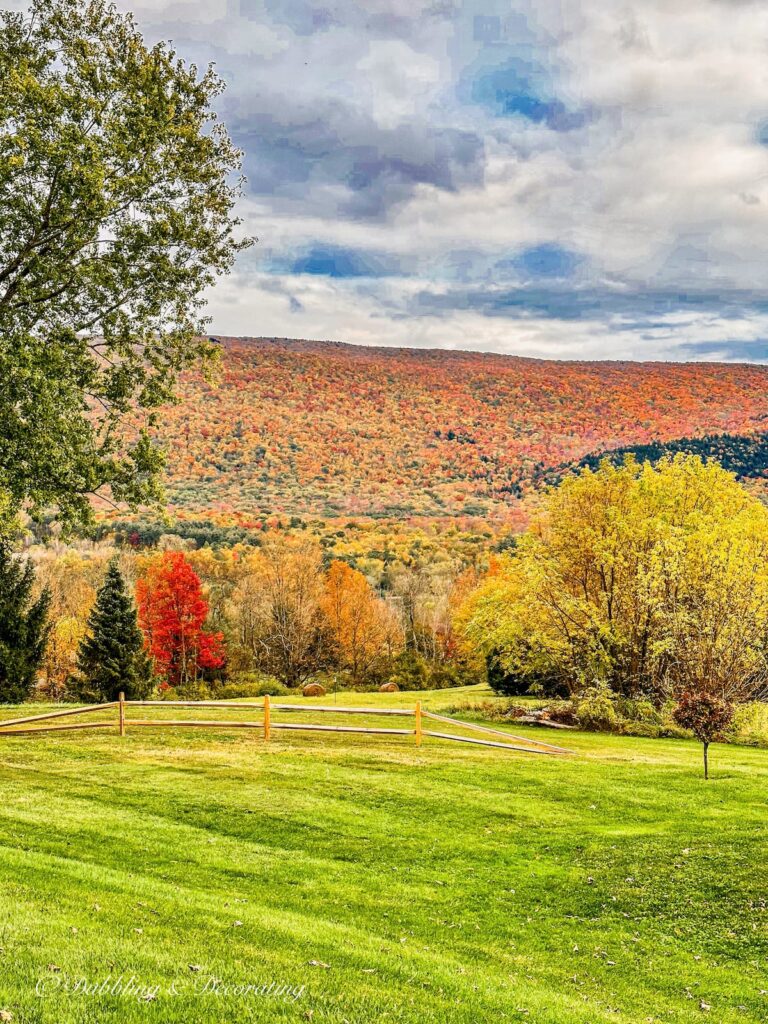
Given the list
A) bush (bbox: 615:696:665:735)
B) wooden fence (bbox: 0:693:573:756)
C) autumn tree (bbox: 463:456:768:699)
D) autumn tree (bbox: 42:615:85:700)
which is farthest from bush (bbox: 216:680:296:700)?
bush (bbox: 615:696:665:735)

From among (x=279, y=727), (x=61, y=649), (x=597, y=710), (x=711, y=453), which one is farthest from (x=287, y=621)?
(x=711, y=453)

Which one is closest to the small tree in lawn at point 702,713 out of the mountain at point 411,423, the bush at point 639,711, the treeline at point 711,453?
the bush at point 639,711

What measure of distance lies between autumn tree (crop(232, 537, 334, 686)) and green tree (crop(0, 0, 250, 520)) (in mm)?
36081

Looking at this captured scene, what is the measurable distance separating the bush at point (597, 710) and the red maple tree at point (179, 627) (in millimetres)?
29521

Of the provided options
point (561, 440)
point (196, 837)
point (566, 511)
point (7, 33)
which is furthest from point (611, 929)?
point (561, 440)

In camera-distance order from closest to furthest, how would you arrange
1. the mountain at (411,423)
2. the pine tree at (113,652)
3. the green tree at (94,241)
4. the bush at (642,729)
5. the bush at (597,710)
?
the green tree at (94,241), the bush at (642,729), the bush at (597,710), the pine tree at (113,652), the mountain at (411,423)

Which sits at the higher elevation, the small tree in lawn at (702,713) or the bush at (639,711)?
the small tree in lawn at (702,713)

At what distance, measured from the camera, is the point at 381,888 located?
38.4 feet

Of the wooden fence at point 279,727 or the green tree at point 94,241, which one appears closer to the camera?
the green tree at point 94,241

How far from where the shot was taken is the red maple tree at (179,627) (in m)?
53.6

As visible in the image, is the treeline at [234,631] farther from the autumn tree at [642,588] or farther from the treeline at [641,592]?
the treeline at [641,592]

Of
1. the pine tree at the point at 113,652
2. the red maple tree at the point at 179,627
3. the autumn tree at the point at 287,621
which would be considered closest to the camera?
the pine tree at the point at 113,652

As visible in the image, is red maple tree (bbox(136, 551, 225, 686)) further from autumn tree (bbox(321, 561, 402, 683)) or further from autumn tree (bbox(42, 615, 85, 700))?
autumn tree (bbox(321, 561, 402, 683))

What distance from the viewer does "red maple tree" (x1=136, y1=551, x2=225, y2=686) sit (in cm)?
5356
